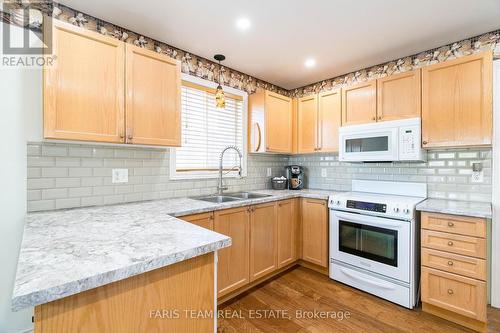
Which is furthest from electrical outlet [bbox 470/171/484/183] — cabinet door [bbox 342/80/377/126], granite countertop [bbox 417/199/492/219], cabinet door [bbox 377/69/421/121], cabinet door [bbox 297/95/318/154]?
cabinet door [bbox 297/95/318/154]

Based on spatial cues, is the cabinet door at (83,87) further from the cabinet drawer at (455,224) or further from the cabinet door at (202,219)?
the cabinet drawer at (455,224)

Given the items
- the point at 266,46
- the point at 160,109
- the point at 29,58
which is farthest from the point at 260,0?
the point at 29,58

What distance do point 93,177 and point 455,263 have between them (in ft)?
9.92

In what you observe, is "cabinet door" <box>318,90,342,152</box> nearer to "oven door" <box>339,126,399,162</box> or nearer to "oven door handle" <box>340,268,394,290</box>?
"oven door" <box>339,126,399,162</box>

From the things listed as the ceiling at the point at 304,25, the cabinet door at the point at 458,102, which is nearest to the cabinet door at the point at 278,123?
the ceiling at the point at 304,25

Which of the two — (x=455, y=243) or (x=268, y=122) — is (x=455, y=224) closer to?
(x=455, y=243)

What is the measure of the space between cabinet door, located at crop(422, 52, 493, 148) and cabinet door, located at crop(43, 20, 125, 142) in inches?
108

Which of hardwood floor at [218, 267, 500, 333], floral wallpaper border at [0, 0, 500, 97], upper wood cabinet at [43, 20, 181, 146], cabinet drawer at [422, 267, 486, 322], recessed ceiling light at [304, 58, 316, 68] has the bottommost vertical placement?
hardwood floor at [218, 267, 500, 333]

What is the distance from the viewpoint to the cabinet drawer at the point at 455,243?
5.87 ft

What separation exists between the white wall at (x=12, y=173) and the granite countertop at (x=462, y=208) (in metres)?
3.10

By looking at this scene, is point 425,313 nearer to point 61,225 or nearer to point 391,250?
point 391,250

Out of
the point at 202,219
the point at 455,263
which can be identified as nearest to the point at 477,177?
the point at 455,263

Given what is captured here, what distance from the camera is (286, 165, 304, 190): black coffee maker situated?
3379 millimetres

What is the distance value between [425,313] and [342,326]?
801 millimetres
